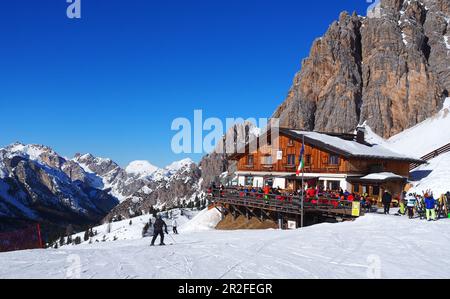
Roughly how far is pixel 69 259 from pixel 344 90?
105979 mm

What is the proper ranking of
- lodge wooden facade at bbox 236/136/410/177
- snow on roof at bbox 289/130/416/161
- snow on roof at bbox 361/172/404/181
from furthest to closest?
1. snow on roof at bbox 289/130/416/161
2. lodge wooden facade at bbox 236/136/410/177
3. snow on roof at bbox 361/172/404/181

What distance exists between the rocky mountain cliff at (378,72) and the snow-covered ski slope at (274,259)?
286 ft

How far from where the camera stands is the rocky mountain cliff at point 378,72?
102 metres

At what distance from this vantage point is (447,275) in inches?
500

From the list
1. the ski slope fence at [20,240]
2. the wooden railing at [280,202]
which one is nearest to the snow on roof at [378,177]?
the wooden railing at [280,202]

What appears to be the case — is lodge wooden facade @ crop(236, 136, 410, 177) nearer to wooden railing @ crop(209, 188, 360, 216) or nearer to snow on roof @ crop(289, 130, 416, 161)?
snow on roof @ crop(289, 130, 416, 161)

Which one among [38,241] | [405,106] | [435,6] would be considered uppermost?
[435,6]

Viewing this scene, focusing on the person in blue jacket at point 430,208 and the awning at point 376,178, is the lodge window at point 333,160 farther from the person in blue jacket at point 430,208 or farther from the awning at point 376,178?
the person in blue jacket at point 430,208

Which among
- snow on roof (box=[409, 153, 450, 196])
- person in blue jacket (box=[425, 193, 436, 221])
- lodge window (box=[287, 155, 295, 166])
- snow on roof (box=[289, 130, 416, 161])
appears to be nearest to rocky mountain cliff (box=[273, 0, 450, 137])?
snow on roof (box=[409, 153, 450, 196])

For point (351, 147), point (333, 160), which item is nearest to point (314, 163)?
point (333, 160)

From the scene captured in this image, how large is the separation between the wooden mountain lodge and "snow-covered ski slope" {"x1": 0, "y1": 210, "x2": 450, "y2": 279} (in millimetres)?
8426

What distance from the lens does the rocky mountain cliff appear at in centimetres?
10150
